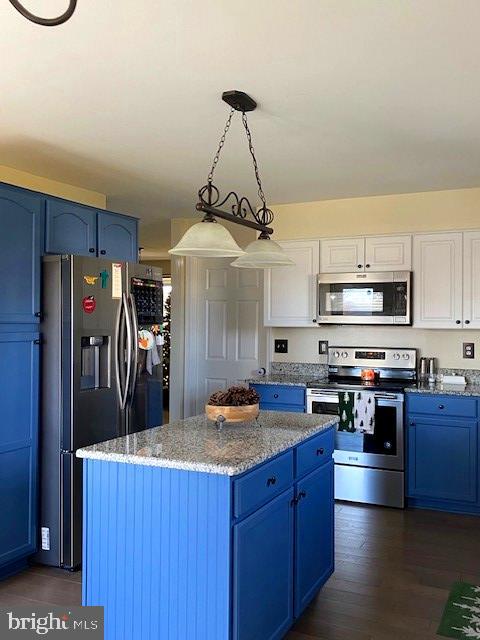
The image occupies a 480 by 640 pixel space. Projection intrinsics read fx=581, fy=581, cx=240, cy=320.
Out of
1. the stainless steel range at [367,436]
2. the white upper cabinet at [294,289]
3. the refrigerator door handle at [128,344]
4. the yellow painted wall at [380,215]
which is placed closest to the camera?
the refrigerator door handle at [128,344]

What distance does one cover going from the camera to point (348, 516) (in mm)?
4270

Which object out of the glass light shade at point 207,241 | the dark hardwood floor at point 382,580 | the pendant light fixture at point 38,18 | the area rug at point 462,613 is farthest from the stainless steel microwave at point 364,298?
the pendant light fixture at point 38,18

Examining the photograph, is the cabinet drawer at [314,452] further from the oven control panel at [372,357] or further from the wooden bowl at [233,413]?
the oven control panel at [372,357]

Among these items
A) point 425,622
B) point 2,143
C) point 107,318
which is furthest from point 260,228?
point 425,622

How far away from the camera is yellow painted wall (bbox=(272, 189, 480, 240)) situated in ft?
15.3

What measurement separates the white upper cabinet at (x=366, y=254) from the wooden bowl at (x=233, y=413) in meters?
2.48

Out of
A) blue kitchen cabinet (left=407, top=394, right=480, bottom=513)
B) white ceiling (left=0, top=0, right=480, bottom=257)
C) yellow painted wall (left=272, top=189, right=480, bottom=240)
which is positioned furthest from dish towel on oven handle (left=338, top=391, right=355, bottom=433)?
white ceiling (left=0, top=0, right=480, bottom=257)

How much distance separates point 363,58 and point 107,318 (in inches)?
82.3

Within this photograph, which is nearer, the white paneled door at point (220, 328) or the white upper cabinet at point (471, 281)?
the white upper cabinet at point (471, 281)

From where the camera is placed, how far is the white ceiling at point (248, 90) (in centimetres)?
214

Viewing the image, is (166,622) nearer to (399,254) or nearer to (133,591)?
(133,591)

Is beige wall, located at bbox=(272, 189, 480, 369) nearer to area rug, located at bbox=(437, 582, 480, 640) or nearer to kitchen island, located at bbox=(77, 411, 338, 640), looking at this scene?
area rug, located at bbox=(437, 582, 480, 640)

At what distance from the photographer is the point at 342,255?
498 centimetres

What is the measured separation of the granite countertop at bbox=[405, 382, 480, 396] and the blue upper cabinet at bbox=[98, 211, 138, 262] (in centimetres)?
234
